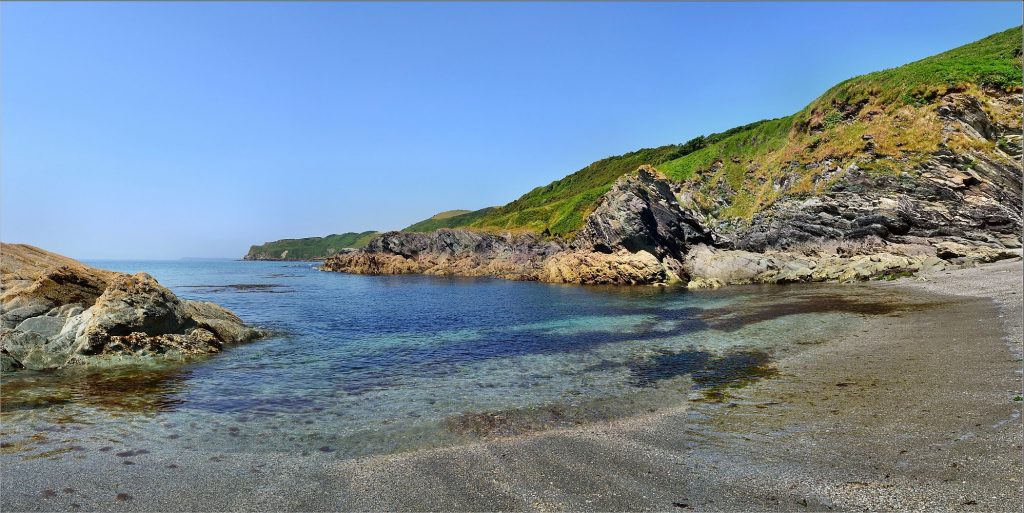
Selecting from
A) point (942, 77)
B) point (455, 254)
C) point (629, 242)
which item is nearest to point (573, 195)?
point (455, 254)

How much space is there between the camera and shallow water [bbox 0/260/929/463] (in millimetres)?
12000

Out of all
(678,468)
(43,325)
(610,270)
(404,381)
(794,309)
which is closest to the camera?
(678,468)

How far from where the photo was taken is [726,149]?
9100 centimetres

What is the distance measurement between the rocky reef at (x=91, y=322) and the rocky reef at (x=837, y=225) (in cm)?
5278

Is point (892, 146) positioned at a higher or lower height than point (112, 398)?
higher

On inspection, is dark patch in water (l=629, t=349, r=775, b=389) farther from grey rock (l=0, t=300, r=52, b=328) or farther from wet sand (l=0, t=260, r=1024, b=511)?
grey rock (l=0, t=300, r=52, b=328)

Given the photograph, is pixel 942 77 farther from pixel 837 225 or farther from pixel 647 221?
pixel 647 221

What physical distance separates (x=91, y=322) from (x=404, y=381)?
15471mm

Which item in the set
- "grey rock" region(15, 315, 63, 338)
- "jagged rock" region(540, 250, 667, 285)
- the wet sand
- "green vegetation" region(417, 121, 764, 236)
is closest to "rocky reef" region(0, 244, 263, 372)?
"grey rock" region(15, 315, 63, 338)

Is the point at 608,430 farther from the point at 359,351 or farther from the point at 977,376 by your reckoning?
the point at 359,351

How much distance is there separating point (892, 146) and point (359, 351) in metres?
69.1

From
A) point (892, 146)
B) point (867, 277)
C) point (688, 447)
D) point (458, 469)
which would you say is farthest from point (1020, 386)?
point (892, 146)

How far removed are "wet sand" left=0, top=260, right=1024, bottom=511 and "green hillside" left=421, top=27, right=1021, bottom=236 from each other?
2347 inches

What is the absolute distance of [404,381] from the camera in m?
18.0
